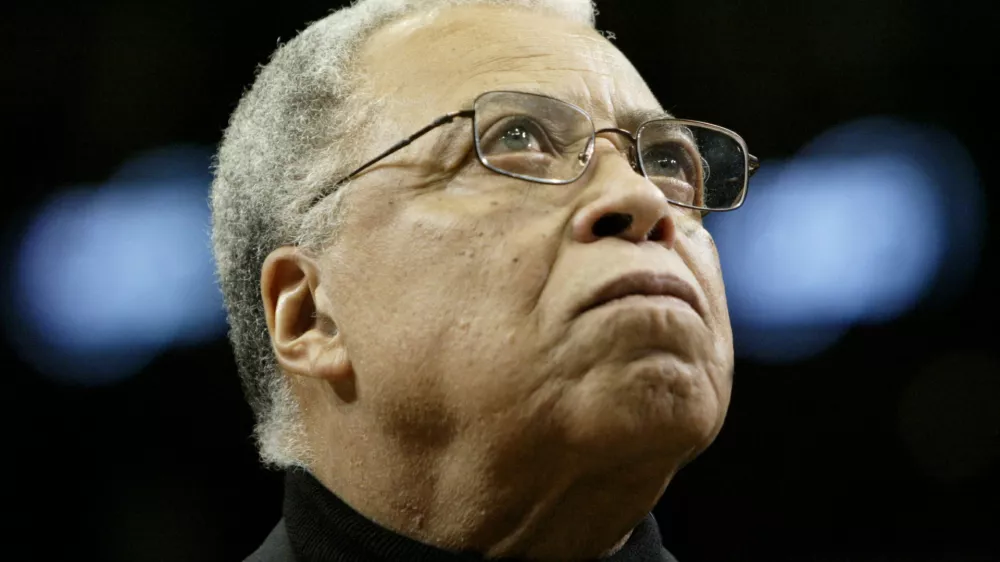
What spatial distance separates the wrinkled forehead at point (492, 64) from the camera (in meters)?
1.71

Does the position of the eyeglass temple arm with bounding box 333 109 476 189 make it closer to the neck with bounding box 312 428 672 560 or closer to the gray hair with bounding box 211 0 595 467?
the gray hair with bounding box 211 0 595 467

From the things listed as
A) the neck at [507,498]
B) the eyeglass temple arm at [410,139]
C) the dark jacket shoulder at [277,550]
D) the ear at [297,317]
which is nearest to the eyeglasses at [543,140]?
the eyeglass temple arm at [410,139]

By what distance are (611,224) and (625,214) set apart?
36 millimetres

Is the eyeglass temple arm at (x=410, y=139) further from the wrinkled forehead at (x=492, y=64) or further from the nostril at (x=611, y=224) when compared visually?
the nostril at (x=611, y=224)

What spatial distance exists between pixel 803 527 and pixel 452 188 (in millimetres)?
1727

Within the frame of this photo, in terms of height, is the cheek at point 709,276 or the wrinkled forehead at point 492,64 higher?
the wrinkled forehead at point 492,64

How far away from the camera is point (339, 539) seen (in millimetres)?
1684

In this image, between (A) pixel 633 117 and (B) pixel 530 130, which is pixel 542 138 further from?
(A) pixel 633 117

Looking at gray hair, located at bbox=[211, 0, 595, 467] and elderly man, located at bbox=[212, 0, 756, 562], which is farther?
gray hair, located at bbox=[211, 0, 595, 467]

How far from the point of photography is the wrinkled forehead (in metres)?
1.71

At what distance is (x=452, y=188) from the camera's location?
163 centimetres

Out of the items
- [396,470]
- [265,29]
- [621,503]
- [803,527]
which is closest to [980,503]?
[803,527]

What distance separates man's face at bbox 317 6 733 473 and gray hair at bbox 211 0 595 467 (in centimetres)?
8

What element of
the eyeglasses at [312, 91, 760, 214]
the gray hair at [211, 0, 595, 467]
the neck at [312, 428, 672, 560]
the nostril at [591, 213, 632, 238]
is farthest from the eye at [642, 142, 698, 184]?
the neck at [312, 428, 672, 560]
